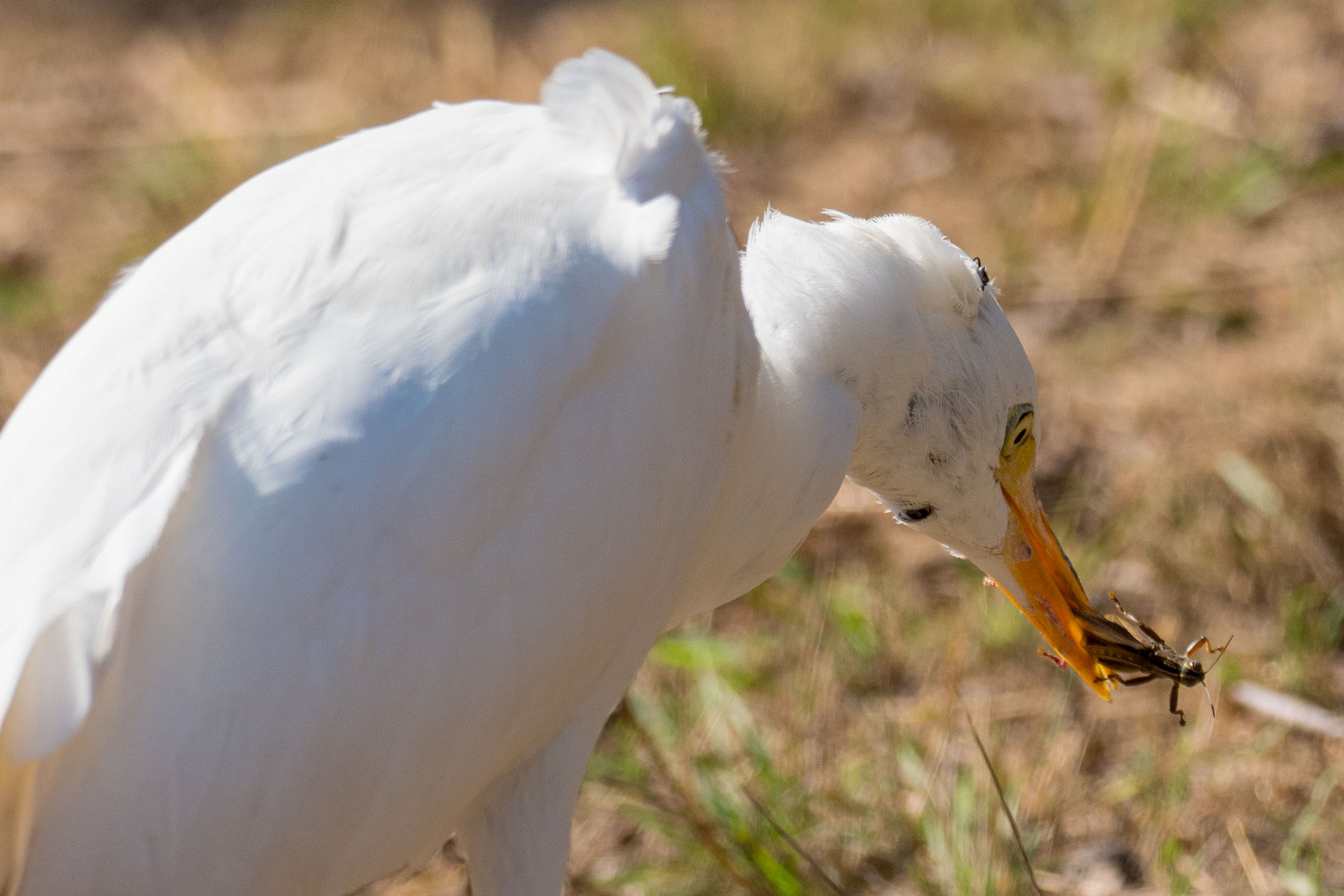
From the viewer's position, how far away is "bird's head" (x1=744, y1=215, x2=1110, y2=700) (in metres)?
2.13

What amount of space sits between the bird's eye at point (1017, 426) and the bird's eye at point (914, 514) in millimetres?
164

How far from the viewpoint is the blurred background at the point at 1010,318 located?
2.76 meters

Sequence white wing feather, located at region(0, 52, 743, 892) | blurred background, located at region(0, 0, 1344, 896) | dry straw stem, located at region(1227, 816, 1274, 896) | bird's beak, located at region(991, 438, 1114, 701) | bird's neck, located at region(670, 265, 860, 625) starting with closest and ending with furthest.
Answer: white wing feather, located at region(0, 52, 743, 892)
bird's neck, located at region(670, 265, 860, 625)
bird's beak, located at region(991, 438, 1114, 701)
dry straw stem, located at region(1227, 816, 1274, 896)
blurred background, located at region(0, 0, 1344, 896)

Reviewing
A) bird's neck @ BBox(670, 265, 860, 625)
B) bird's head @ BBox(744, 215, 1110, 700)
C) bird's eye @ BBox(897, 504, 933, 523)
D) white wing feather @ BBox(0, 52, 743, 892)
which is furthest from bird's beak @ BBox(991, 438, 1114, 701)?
white wing feather @ BBox(0, 52, 743, 892)

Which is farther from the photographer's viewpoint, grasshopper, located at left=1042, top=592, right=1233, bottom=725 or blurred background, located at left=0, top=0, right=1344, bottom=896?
blurred background, located at left=0, top=0, right=1344, bottom=896

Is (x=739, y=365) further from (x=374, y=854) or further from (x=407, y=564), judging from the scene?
(x=374, y=854)

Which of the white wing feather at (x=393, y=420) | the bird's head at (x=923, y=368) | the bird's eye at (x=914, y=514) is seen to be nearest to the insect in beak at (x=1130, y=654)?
→ the bird's head at (x=923, y=368)

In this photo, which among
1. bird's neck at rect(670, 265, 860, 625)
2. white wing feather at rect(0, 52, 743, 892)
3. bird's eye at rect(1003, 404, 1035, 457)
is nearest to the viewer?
white wing feather at rect(0, 52, 743, 892)

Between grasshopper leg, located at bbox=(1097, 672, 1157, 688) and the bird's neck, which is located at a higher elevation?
the bird's neck

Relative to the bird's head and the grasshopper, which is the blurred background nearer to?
the bird's head

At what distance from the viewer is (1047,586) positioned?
95.8 inches

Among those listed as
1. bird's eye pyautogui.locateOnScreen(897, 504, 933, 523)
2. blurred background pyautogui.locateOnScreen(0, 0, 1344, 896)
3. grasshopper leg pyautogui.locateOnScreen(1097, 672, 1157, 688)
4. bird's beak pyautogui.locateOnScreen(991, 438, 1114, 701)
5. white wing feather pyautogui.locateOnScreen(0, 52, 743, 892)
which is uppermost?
white wing feather pyautogui.locateOnScreen(0, 52, 743, 892)

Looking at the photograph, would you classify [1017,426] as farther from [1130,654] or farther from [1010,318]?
[1010,318]

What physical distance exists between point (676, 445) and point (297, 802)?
0.67 meters
